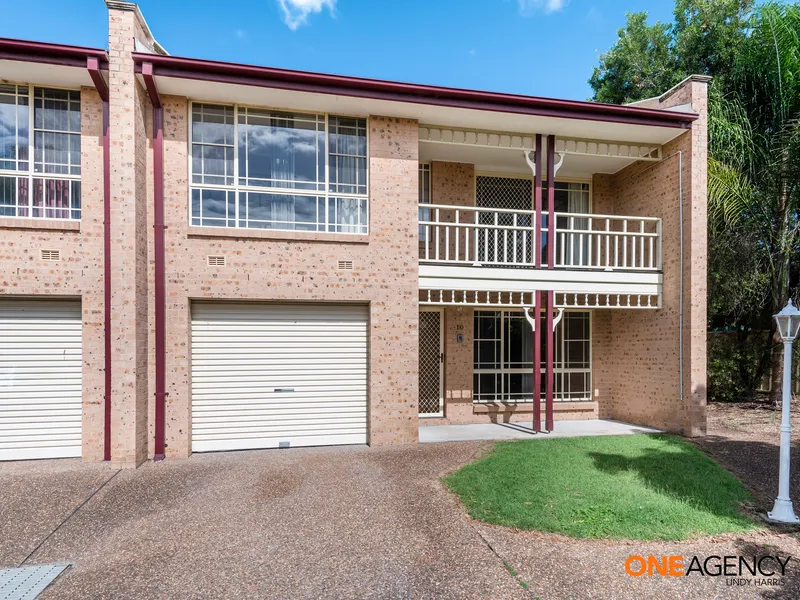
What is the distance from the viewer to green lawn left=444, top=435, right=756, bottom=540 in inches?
180

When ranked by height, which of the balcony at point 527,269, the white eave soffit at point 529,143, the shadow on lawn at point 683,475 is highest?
the white eave soffit at point 529,143

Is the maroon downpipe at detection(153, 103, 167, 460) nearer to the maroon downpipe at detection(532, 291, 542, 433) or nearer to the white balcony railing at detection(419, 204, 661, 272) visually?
the white balcony railing at detection(419, 204, 661, 272)

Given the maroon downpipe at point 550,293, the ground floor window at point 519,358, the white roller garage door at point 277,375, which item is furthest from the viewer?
the ground floor window at point 519,358

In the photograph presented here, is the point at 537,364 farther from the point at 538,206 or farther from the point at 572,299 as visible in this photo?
the point at 538,206

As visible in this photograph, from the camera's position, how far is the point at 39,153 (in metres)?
6.98

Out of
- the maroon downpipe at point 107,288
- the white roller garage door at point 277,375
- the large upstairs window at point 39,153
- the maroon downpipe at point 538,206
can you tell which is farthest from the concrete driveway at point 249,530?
the maroon downpipe at point 538,206

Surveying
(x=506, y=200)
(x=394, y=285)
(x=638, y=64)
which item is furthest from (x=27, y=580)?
(x=638, y=64)

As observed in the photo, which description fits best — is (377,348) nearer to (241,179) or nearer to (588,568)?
(241,179)

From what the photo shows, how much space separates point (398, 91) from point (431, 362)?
5.44 metres

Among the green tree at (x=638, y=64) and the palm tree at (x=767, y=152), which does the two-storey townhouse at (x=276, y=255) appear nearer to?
the palm tree at (x=767, y=152)

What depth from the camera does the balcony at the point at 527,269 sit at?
331 inches

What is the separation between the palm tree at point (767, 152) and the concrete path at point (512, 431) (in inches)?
196

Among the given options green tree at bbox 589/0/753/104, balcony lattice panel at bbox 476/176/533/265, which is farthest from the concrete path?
green tree at bbox 589/0/753/104

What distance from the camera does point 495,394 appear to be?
33.2 feet
